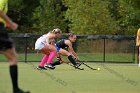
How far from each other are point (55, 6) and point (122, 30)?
9294 mm

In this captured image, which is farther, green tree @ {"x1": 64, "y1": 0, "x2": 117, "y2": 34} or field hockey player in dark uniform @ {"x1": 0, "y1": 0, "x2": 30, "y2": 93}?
green tree @ {"x1": 64, "y1": 0, "x2": 117, "y2": 34}

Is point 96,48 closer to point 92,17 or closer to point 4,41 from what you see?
point 92,17

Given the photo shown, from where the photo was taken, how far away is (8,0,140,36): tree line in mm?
40031

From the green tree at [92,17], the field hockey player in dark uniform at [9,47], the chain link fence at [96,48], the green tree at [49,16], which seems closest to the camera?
the field hockey player in dark uniform at [9,47]

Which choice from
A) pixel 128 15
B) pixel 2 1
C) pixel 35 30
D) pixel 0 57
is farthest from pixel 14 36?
pixel 35 30

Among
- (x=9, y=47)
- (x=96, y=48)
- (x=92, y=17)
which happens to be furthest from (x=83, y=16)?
(x=9, y=47)

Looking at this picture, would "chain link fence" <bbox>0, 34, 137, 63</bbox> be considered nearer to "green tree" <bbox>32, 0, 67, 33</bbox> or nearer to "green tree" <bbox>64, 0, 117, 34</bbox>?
"green tree" <bbox>64, 0, 117, 34</bbox>

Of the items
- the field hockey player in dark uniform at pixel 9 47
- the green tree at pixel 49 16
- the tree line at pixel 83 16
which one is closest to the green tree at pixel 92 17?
the tree line at pixel 83 16

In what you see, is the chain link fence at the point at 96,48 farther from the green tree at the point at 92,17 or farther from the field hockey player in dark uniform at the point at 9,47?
the field hockey player in dark uniform at the point at 9,47

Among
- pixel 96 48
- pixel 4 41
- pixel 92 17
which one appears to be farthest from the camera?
pixel 92 17

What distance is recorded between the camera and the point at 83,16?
133 feet

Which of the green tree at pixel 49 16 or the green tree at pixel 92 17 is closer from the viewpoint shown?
the green tree at pixel 92 17

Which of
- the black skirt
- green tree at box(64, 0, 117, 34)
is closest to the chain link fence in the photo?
green tree at box(64, 0, 117, 34)

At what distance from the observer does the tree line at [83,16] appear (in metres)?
40.0
